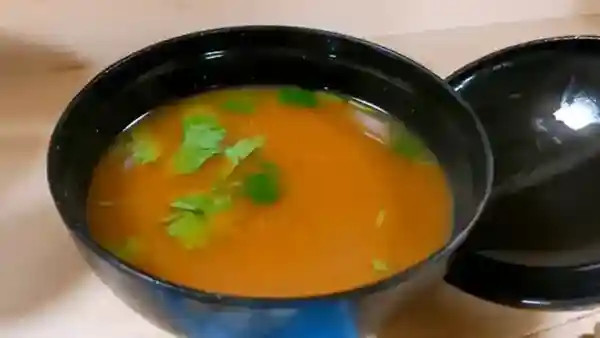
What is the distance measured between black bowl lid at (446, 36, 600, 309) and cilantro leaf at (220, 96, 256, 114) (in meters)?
0.19

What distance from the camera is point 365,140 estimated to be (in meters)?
0.79

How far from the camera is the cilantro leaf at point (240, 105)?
0.81 m

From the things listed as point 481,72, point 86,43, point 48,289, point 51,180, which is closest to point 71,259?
point 48,289

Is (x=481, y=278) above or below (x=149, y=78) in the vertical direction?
below

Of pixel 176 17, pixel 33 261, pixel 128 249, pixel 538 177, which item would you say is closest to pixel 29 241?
pixel 33 261

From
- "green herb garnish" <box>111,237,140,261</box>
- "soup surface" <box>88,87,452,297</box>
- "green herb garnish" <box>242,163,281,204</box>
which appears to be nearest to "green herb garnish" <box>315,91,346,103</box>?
"soup surface" <box>88,87,452,297</box>

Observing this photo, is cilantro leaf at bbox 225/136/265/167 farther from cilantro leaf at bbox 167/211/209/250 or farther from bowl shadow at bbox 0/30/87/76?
bowl shadow at bbox 0/30/87/76

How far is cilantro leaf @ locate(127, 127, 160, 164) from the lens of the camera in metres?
0.76

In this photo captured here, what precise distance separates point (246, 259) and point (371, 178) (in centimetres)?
13

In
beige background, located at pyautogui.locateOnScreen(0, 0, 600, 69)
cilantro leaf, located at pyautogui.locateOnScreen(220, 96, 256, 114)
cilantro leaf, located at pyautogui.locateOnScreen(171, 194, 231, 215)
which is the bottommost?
cilantro leaf, located at pyautogui.locateOnScreen(171, 194, 231, 215)

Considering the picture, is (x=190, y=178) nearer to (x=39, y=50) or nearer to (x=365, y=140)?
(x=365, y=140)

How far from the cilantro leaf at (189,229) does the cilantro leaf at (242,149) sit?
0.23 ft

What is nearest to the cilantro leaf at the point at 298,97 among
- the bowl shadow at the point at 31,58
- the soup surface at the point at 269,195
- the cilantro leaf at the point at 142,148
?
the soup surface at the point at 269,195

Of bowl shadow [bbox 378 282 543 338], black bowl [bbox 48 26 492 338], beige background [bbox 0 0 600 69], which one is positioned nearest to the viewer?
black bowl [bbox 48 26 492 338]
